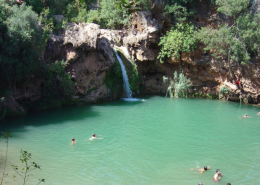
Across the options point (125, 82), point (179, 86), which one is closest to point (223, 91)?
point (179, 86)

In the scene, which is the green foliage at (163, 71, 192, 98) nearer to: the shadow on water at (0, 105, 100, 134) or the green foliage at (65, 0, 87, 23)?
the shadow on water at (0, 105, 100, 134)

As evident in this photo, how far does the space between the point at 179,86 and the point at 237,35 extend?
6592 millimetres

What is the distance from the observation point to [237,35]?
22469 mm

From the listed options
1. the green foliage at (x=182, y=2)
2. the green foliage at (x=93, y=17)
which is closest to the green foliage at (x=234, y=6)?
the green foliage at (x=182, y=2)

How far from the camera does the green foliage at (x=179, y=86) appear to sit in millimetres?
25062

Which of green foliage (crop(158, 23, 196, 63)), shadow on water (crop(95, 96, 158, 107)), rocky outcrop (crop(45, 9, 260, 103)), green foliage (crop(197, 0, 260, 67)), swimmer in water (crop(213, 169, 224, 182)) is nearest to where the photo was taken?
swimmer in water (crop(213, 169, 224, 182))

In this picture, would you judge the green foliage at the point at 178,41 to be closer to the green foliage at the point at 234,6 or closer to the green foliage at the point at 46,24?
the green foliage at the point at 234,6

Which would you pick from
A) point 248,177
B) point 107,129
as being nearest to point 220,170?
point 248,177

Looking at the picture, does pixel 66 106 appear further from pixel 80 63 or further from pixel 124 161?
pixel 124 161

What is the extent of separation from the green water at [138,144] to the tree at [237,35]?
4953 mm

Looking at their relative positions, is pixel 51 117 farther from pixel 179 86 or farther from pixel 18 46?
pixel 179 86

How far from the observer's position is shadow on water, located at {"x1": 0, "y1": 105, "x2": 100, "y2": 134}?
15930mm

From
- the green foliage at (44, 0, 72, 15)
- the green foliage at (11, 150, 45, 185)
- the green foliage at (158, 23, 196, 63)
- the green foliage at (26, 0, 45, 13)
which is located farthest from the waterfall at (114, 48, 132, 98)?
the green foliage at (11, 150, 45, 185)

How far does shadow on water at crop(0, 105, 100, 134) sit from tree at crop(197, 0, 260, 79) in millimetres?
11932
